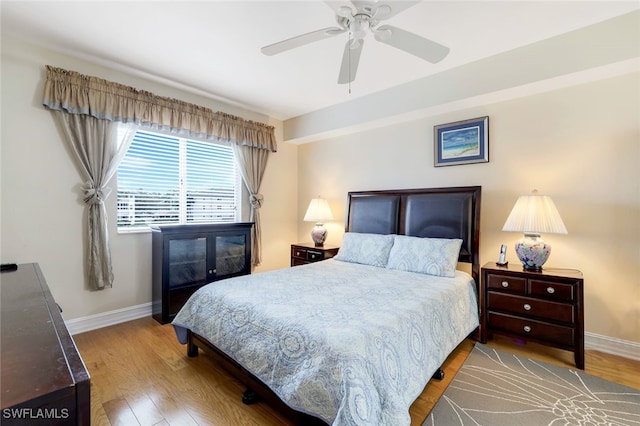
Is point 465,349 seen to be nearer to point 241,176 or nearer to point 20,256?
point 241,176

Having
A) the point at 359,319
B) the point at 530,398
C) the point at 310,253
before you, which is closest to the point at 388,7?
the point at 359,319

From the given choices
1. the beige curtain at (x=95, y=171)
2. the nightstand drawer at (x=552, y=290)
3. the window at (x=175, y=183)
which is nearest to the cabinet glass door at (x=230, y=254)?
the window at (x=175, y=183)

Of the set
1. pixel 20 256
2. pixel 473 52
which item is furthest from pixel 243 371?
pixel 473 52

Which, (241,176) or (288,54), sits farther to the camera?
(241,176)

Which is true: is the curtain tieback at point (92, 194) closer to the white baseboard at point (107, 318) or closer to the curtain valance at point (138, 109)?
the curtain valance at point (138, 109)

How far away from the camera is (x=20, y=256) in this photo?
254 cm

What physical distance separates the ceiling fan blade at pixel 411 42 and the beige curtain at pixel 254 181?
2.72m

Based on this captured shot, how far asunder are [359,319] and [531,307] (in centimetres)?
175

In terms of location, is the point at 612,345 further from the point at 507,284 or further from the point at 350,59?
the point at 350,59

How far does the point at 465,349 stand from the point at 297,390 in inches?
72.4

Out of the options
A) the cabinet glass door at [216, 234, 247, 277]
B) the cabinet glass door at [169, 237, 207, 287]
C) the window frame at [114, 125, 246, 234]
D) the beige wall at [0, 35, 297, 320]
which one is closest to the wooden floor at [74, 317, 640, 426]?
the beige wall at [0, 35, 297, 320]

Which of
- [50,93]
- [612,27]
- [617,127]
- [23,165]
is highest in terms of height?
[612,27]

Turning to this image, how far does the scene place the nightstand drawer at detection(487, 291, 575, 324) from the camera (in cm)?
228

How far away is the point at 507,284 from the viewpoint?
2529 mm
